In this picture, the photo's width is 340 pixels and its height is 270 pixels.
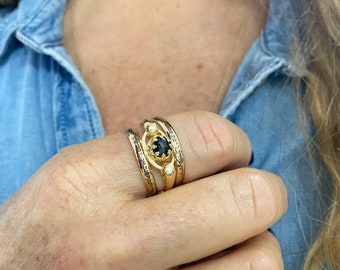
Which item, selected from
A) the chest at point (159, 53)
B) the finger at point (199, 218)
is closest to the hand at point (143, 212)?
the finger at point (199, 218)

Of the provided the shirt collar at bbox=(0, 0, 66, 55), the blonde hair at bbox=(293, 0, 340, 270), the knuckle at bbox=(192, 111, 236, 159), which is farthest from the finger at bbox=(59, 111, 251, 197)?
the shirt collar at bbox=(0, 0, 66, 55)

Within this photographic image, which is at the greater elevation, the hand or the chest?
the chest

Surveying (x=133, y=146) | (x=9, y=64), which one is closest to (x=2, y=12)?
(x=9, y=64)

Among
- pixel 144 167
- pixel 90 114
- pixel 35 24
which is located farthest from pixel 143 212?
pixel 35 24

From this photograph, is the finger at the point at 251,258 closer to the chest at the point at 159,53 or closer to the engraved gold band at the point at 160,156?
the engraved gold band at the point at 160,156

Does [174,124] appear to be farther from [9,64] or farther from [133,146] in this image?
[9,64]

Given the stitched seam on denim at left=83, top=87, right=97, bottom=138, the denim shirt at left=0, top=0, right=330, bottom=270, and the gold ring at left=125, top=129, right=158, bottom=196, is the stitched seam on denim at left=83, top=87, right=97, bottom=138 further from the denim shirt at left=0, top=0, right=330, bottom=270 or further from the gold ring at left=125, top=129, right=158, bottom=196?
the gold ring at left=125, top=129, right=158, bottom=196
